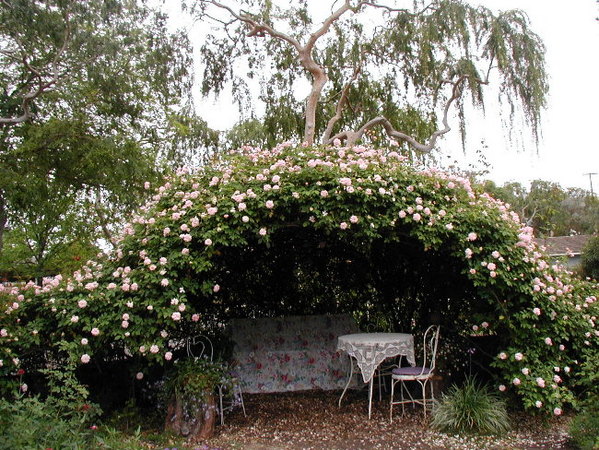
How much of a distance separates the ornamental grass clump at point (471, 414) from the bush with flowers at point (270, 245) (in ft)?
0.84

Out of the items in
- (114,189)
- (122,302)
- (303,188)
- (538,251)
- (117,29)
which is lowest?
(122,302)

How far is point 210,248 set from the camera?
4242mm

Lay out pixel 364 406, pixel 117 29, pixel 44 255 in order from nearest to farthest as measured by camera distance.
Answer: pixel 364 406 < pixel 117 29 < pixel 44 255

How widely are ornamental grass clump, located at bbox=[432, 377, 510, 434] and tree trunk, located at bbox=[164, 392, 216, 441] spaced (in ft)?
6.46

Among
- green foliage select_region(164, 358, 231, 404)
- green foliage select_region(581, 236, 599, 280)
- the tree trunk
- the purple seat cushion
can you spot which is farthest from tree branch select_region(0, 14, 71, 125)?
green foliage select_region(581, 236, 599, 280)

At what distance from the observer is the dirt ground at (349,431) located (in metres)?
4.27

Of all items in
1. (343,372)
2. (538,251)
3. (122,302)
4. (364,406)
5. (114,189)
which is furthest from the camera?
(114,189)

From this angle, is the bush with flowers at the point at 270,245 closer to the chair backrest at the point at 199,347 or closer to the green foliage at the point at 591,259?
the chair backrest at the point at 199,347

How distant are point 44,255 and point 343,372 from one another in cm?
936

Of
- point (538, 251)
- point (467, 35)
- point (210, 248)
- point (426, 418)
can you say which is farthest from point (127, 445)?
point (467, 35)

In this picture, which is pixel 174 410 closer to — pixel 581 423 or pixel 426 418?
pixel 426 418

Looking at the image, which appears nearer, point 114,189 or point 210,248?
point 210,248

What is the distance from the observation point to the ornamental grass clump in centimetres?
445

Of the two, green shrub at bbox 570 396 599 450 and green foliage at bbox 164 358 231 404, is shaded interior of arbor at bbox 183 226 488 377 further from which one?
green shrub at bbox 570 396 599 450
